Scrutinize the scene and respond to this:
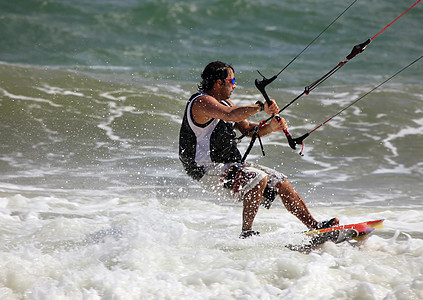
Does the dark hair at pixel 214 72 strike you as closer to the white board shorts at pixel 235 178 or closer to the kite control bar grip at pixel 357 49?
the white board shorts at pixel 235 178

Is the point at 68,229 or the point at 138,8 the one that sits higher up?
the point at 138,8

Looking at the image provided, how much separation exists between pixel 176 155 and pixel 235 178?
4.01 m

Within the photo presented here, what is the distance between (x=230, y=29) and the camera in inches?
766

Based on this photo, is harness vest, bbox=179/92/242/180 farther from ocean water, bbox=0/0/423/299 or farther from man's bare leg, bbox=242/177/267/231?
ocean water, bbox=0/0/423/299

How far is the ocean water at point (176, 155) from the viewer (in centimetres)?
400

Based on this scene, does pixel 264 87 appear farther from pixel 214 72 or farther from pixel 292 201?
pixel 292 201

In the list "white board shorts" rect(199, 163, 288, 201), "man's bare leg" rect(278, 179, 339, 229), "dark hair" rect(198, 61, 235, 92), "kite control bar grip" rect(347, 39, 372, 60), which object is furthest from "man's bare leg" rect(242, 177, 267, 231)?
"kite control bar grip" rect(347, 39, 372, 60)

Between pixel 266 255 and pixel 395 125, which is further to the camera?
pixel 395 125

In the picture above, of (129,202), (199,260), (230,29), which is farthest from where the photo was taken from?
(230,29)

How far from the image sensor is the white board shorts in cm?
461

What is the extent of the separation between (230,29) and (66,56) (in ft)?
18.9

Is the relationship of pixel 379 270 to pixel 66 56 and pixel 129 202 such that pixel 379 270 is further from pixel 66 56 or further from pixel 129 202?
pixel 66 56

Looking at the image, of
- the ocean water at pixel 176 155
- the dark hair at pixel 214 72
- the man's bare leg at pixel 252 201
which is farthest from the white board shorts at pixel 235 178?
the dark hair at pixel 214 72

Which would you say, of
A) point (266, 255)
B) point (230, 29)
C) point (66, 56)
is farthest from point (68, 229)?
point (230, 29)
